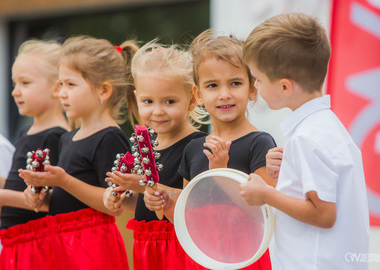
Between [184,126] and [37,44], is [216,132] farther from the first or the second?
[37,44]

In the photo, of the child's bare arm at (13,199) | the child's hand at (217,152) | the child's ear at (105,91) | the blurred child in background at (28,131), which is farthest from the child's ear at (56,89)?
the child's hand at (217,152)

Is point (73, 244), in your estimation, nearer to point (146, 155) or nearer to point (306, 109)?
point (146, 155)

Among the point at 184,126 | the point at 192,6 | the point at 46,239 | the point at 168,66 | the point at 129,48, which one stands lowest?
the point at 46,239

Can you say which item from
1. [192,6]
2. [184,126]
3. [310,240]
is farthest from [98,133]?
[192,6]

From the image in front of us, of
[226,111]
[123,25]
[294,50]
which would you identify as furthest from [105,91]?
[123,25]

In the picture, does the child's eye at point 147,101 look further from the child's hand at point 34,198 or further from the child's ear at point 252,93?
the child's hand at point 34,198

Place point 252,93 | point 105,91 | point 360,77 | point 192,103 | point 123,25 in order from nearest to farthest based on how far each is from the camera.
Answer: point 252,93
point 192,103
point 105,91
point 360,77
point 123,25

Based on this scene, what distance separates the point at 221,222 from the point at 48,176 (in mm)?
1061

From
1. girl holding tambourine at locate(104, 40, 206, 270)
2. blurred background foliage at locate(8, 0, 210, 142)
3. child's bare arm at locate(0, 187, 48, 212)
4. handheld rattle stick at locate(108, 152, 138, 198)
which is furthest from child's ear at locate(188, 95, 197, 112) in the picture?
blurred background foliage at locate(8, 0, 210, 142)

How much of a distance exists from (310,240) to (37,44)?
7.87 ft

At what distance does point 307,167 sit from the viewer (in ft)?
5.49

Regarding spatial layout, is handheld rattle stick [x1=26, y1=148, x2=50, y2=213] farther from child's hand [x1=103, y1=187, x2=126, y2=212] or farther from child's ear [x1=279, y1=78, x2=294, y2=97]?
child's ear [x1=279, y1=78, x2=294, y2=97]

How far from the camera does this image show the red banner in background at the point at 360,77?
3143mm

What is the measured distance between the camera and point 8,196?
3.01 metres
